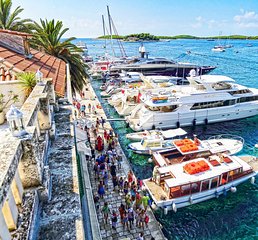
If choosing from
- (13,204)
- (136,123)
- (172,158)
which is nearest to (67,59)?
(136,123)

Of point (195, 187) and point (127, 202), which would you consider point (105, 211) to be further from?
point (195, 187)

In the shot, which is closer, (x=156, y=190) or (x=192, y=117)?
(x=156, y=190)

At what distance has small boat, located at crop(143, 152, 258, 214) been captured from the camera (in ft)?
48.3

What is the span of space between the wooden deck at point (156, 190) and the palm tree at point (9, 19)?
19.3 m

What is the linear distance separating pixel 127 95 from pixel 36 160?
88.7 feet

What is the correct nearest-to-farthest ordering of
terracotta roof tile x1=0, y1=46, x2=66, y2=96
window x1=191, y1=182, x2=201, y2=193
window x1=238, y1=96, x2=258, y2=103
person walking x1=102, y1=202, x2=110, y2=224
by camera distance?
terracotta roof tile x1=0, y1=46, x2=66, y2=96, person walking x1=102, y1=202, x2=110, y2=224, window x1=191, y1=182, x2=201, y2=193, window x1=238, y1=96, x2=258, y2=103

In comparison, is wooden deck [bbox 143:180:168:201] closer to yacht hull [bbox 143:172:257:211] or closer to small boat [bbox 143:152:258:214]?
small boat [bbox 143:152:258:214]

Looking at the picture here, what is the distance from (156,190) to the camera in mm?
15383

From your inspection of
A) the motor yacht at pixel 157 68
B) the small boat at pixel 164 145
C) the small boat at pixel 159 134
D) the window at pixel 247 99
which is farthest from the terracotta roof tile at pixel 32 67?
the motor yacht at pixel 157 68

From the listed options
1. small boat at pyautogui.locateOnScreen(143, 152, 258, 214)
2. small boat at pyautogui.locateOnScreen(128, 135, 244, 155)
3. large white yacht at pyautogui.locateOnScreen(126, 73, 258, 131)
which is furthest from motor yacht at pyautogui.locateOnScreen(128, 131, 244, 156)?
large white yacht at pyautogui.locateOnScreen(126, 73, 258, 131)

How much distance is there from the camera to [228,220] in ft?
47.7

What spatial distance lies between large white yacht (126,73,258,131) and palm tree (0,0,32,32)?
1464 centimetres

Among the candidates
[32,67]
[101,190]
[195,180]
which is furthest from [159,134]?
[32,67]

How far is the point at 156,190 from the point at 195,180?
257 centimetres
